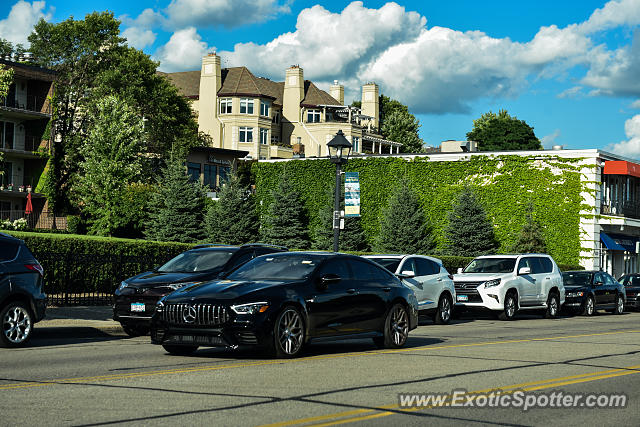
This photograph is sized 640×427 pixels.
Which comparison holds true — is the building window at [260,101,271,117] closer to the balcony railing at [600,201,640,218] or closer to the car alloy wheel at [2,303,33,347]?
the balcony railing at [600,201,640,218]

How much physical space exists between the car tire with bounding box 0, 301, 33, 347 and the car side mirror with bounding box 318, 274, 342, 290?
4917 millimetres

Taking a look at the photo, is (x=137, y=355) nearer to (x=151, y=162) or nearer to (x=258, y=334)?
(x=258, y=334)

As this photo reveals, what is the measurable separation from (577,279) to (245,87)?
63.4 metres

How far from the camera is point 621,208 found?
172ft

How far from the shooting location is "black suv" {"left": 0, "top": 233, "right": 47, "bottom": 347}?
13352 millimetres

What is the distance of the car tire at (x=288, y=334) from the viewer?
11.5 metres

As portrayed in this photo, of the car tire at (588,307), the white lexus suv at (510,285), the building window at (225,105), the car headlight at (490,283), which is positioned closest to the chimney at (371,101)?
the building window at (225,105)

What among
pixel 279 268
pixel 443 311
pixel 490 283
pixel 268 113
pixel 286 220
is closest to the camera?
pixel 279 268

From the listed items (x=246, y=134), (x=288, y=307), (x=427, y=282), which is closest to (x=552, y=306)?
(x=427, y=282)

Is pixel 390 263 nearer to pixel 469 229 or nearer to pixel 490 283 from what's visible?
pixel 490 283

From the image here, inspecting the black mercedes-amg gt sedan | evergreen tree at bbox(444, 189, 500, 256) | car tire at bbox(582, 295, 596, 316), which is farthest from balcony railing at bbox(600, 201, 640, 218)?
the black mercedes-amg gt sedan

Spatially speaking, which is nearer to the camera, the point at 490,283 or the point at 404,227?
the point at 490,283

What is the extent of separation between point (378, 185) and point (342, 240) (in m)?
4.46

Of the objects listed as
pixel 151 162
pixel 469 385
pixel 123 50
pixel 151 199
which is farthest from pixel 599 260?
pixel 469 385
